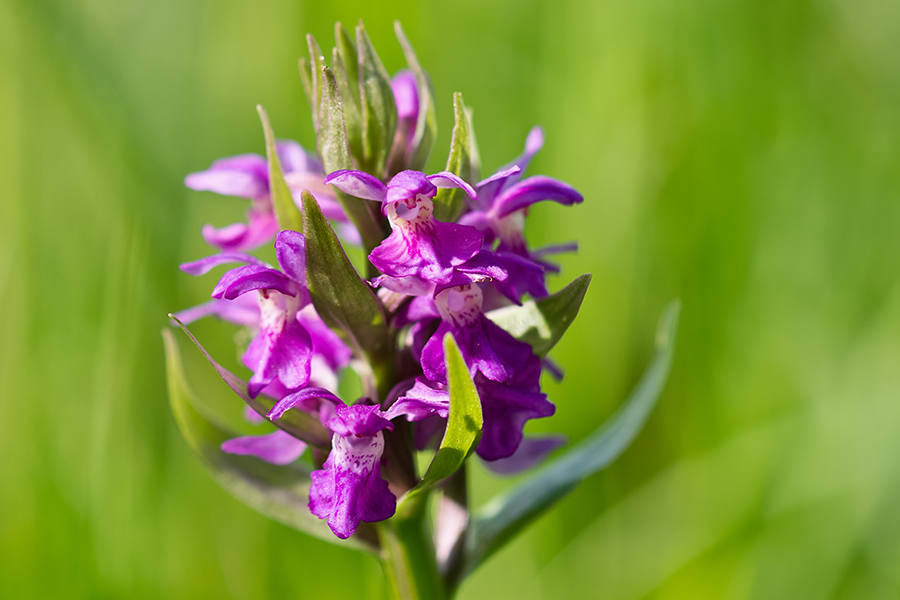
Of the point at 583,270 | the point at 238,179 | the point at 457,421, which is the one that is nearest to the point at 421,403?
the point at 457,421

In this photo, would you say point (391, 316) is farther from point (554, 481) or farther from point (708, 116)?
point (708, 116)

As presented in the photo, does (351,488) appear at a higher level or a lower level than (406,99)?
lower

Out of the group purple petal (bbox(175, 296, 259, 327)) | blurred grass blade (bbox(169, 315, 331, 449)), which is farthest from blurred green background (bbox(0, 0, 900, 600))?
blurred grass blade (bbox(169, 315, 331, 449))

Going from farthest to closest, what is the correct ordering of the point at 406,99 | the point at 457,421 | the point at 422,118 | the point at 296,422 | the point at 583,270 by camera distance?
the point at 583,270 < the point at 406,99 < the point at 422,118 < the point at 296,422 < the point at 457,421

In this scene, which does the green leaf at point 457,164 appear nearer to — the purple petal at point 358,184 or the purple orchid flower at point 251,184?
the purple petal at point 358,184

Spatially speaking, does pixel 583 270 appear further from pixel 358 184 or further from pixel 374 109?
pixel 358 184

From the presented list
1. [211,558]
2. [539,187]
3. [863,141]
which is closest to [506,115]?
[863,141]

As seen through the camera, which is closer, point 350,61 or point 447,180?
point 447,180
